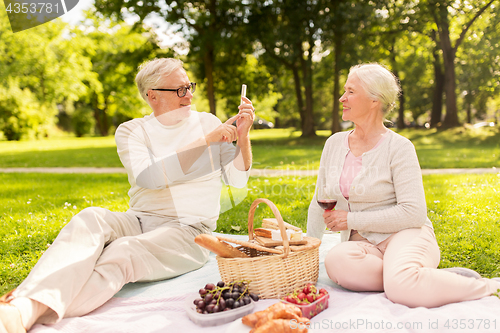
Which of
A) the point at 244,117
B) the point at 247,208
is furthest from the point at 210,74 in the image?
the point at 244,117

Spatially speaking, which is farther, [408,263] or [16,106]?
→ [16,106]

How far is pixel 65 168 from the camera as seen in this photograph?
1144 centimetres

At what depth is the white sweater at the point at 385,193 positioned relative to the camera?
2.76 m

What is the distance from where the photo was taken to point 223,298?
249 cm

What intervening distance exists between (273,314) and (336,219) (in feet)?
3.32

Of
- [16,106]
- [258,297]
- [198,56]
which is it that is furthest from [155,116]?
[16,106]

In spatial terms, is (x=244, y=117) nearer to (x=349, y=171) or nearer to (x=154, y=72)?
(x=154, y=72)

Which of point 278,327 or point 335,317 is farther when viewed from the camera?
point 335,317

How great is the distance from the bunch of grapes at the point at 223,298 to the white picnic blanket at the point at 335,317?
0.10 metres

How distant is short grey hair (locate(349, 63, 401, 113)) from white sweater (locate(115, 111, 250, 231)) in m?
1.29

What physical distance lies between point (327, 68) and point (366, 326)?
20281 mm

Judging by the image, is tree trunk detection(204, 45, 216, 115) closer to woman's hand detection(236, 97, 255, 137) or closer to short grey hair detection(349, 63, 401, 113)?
woman's hand detection(236, 97, 255, 137)

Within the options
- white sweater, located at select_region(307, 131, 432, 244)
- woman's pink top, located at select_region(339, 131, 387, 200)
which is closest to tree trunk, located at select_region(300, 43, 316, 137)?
woman's pink top, located at select_region(339, 131, 387, 200)

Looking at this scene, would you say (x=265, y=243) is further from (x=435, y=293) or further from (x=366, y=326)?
(x=435, y=293)
